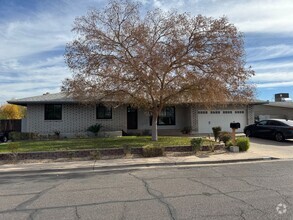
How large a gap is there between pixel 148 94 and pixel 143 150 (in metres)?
4.44

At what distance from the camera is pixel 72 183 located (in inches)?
340

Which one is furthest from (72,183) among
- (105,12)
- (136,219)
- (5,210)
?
(105,12)

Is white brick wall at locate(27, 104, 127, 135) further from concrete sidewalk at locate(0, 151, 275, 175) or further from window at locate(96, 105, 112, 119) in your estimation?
concrete sidewalk at locate(0, 151, 275, 175)

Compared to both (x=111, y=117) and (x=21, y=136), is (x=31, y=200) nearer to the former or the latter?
(x=21, y=136)

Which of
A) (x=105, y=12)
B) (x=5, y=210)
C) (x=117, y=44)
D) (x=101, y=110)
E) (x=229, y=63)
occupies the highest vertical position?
(x=105, y=12)

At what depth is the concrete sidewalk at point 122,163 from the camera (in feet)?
36.1

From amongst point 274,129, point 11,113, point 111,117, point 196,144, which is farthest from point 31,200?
point 11,113

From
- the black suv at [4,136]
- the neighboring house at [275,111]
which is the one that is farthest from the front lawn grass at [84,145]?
the neighboring house at [275,111]

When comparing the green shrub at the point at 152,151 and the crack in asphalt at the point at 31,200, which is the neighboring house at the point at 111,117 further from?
the crack in asphalt at the point at 31,200

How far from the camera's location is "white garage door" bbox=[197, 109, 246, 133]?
1054 inches

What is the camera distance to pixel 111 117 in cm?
2473

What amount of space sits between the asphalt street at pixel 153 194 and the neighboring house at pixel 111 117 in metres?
13.6

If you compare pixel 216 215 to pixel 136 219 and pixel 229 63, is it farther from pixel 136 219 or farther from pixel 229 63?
pixel 229 63

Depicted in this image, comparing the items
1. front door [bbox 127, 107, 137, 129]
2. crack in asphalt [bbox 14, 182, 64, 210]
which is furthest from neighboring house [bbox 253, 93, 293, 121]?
crack in asphalt [bbox 14, 182, 64, 210]
